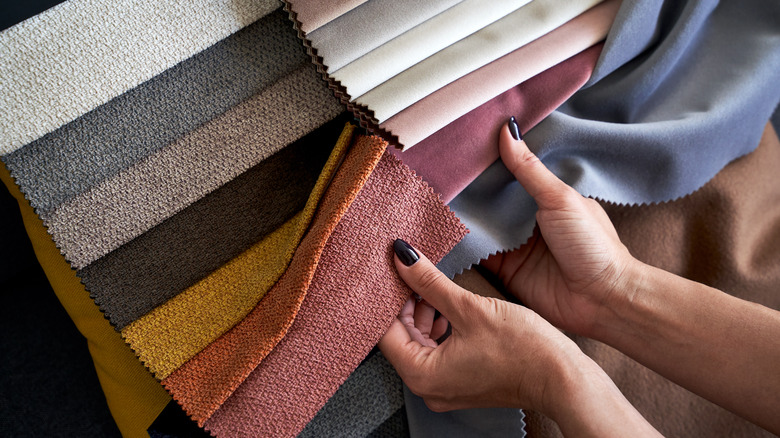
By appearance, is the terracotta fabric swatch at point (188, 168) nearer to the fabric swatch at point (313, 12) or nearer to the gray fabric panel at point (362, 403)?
the fabric swatch at point (313, 12)

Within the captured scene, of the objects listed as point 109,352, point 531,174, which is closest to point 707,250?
point 531,174

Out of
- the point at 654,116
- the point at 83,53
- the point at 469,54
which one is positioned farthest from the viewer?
the point at 654,116

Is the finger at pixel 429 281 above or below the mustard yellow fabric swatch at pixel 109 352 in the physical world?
below

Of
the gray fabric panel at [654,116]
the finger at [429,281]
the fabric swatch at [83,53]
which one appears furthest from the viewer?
the gray fabric panel at [654,116]

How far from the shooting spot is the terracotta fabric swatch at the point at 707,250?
92 centimetres

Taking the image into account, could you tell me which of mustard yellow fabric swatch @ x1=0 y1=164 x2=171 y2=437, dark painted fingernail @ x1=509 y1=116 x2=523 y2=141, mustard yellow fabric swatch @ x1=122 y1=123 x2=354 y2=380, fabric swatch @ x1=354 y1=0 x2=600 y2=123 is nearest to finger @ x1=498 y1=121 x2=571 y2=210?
dark painted fingernail @ x1=509 y1=116 x2=523 y2=141

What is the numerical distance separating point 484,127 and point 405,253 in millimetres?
231

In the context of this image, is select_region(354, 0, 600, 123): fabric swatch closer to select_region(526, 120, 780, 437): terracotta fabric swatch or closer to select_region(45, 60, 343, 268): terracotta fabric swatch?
select_region(45, 60, 343, 268): terracotta fabric swatch

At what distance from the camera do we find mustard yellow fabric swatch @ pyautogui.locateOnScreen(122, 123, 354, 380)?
705mm

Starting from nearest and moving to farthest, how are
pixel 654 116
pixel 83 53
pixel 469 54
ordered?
pixel 83 53 → pixel 469 54 → pixel 654 116

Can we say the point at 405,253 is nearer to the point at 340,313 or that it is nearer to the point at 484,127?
the point at 340,313

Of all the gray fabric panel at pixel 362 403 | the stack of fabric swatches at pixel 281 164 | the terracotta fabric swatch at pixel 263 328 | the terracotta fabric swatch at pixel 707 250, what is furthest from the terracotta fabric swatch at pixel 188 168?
the terracotta fabric swatch at pixel 707 250

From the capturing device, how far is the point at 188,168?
710 millimetres

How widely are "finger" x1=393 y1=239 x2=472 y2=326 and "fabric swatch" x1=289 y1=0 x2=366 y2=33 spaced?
0.31 m
